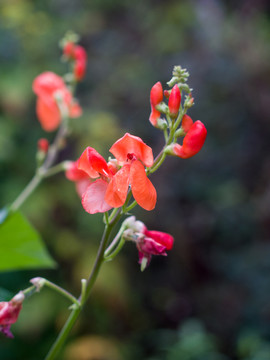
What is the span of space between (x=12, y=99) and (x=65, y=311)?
1.79m

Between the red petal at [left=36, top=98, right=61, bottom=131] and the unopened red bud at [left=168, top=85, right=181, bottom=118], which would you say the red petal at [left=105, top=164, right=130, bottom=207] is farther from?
the red petal at [left=36, top=98, right=61, bottom=131]

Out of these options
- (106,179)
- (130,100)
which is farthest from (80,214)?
(106,179)

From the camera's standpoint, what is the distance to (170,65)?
4102 millimetres

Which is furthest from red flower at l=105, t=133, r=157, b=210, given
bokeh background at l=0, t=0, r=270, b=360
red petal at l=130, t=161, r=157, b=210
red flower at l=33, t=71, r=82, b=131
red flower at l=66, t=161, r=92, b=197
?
bokeh background at l=0, t=0, r=270, b=360

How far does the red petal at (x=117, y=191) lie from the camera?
612 mm

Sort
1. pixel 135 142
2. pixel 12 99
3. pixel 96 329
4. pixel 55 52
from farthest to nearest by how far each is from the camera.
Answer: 1. pixel 55 52
2. pixel 12 99
3. pixel 96 329
4. pixel 135 142

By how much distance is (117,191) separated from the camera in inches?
24.2

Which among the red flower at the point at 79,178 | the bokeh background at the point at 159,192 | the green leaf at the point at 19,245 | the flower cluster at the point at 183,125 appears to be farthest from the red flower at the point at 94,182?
the bokeh background at the point at 159,192

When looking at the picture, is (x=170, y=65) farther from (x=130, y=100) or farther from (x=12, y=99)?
(x=12, y=99)

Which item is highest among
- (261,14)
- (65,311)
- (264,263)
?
(261,14)

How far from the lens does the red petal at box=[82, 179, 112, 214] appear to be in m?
0.62

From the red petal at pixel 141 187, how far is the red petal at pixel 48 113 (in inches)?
31.8

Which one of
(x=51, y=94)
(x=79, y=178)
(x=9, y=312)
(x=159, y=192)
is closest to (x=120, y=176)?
(x=9, y=312)

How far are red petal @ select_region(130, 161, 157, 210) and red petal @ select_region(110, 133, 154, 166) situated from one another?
0.02 meters
